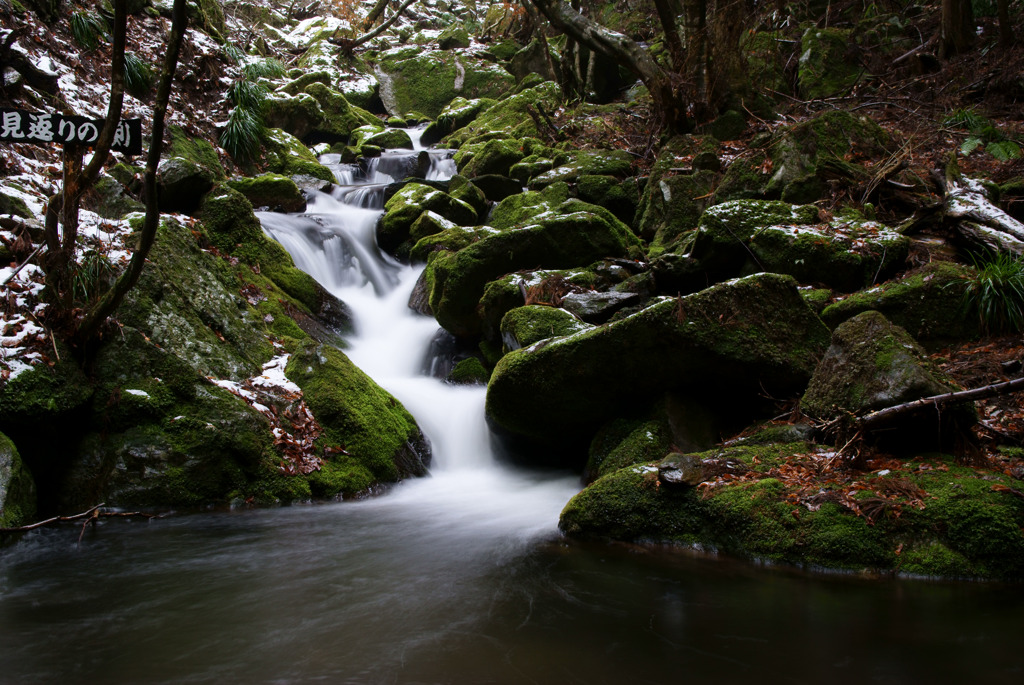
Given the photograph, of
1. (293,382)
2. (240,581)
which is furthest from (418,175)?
(240,581)

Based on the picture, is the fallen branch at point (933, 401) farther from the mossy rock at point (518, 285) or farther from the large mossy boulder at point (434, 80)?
the large mossy boulder at point (434, 80)

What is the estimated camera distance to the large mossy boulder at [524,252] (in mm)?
7742

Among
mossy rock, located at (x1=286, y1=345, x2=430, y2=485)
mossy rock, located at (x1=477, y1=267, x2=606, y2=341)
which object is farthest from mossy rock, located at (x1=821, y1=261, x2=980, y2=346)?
mossy rock, located at (x1=286, y1=345, x2=430, y2=485)

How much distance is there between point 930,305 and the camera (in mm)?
5414

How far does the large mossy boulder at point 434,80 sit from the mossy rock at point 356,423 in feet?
62.0

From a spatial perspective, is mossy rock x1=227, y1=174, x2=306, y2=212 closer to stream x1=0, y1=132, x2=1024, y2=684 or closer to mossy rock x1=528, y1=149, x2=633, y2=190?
mossy rock x1=528, y1=149, x2=633, y2=190

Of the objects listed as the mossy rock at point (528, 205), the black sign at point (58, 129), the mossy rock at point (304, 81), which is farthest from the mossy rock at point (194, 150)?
the mossy rock at point (304, 81)

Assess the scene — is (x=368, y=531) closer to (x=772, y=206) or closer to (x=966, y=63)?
(x=772, y=206)

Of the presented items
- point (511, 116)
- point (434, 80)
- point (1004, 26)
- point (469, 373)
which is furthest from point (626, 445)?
point (434, 80)

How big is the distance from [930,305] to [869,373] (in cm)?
191

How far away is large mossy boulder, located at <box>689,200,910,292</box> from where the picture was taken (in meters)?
6.20

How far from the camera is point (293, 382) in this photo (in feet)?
20.8

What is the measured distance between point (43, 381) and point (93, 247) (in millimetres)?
1680

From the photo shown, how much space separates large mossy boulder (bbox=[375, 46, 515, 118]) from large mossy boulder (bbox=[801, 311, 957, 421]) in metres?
20.8
